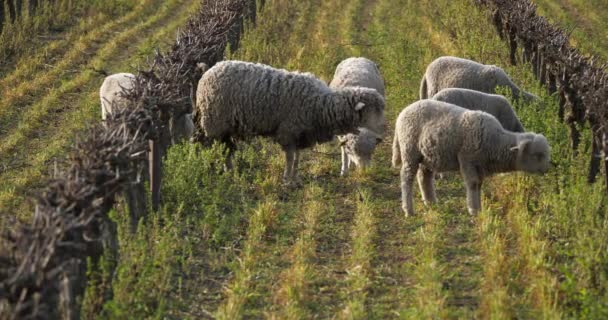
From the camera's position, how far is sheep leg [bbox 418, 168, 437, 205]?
392 inches

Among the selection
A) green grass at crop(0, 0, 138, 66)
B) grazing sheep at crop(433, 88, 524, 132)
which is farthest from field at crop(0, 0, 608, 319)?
green grass at crop(0, 0, 138, 66)

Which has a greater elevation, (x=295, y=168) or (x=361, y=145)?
(x=361, y=145)

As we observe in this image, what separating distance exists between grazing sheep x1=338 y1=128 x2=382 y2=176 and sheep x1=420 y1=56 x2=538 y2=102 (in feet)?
5.69

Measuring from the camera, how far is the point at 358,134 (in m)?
11.0

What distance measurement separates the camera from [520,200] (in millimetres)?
9539

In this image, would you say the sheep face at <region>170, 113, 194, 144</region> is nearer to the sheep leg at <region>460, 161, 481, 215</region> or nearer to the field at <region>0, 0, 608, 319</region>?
the field at <region>0, 0, 608, 319</region>

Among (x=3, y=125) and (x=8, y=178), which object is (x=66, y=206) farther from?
(x=3, y=125)

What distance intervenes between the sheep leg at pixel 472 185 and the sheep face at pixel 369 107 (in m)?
1.60

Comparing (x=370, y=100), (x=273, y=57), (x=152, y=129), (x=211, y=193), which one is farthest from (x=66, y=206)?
(x=273, y=57)

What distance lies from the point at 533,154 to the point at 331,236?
7.33 feet

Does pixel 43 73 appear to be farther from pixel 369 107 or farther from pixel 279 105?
pixel 369 107

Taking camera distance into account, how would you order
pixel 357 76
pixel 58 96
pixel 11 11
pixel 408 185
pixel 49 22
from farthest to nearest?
pixel 49 22, pixel 11 11, pixel 58 96, pixel 357 76, pixel 408 185

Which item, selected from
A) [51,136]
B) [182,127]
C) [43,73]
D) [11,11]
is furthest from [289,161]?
[11,11]

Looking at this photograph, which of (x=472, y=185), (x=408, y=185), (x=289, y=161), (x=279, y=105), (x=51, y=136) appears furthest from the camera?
(x=51, y=136)
